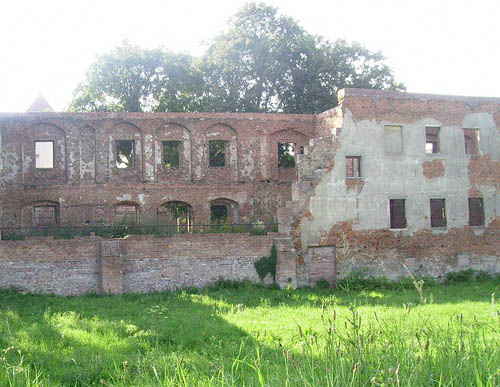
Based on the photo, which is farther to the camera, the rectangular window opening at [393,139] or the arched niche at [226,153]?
the arched niche at [226,153]

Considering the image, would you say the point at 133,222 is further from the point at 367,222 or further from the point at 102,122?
the point at 367,222

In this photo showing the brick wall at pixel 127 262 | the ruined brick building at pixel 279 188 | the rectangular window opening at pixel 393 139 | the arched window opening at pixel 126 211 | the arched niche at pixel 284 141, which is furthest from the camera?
the arched niche at pixel 284 141

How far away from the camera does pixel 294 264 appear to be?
16.9 metres

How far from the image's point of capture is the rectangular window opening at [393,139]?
18953 millimetres

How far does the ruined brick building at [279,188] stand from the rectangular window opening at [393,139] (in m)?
0.05

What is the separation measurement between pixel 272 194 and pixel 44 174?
33.7 feet

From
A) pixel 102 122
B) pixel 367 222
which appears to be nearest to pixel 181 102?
pixel 102 122

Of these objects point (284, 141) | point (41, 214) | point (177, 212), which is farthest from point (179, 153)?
point (41, 214)

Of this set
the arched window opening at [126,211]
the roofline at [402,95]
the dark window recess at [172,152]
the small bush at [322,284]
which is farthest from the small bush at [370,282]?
the dark window recess at [172,152]

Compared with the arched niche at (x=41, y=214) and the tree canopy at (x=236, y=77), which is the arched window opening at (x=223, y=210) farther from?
the tree canopy at (x=236, y=77)

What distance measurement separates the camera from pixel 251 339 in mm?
9977

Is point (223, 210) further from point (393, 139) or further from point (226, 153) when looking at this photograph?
point (393, 139)

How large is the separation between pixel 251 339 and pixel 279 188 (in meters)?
13.6

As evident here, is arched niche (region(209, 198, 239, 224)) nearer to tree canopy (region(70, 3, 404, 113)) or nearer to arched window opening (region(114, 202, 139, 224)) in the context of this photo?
arched window opening (region(114, 202, 139, 224))
